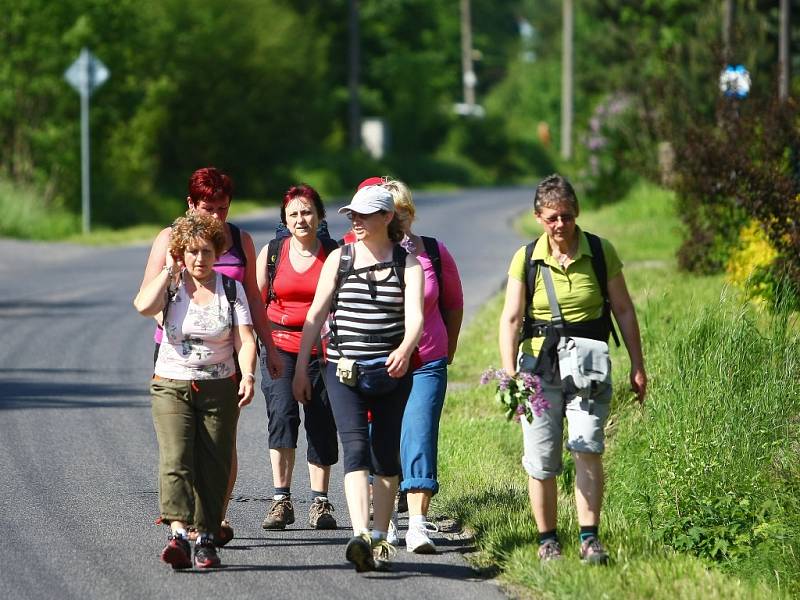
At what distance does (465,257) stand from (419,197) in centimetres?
2551

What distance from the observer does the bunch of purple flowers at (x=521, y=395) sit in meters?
6.52

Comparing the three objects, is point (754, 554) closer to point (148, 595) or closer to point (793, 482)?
point (793, 482)

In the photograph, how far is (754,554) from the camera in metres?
7.45

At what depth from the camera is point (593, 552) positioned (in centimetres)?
646

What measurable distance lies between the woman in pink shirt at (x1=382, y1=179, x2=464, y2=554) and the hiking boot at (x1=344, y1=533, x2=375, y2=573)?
49 cm

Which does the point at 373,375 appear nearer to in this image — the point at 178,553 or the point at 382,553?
the point at 382,553

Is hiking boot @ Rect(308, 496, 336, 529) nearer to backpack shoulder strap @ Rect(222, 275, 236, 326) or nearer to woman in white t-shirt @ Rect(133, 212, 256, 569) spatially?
woman in white t-shirt @ Rect(133, 212, 256, 569)

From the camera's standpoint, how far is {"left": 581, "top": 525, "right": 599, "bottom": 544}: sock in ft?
21.4

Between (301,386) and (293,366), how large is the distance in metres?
0.80

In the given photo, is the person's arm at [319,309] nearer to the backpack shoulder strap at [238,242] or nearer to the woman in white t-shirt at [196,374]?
the woman in white t-shirt at [196,374]

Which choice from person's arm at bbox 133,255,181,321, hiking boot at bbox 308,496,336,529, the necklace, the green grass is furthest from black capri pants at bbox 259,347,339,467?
person's arm at bbox 133,255,181,321

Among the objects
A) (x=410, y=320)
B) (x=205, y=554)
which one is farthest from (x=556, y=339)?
(x=205, y=554)

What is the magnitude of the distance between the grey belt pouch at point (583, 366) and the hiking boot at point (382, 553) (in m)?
1.02

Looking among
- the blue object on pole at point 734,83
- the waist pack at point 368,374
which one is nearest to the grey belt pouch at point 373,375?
the waist pack at point 368,374
